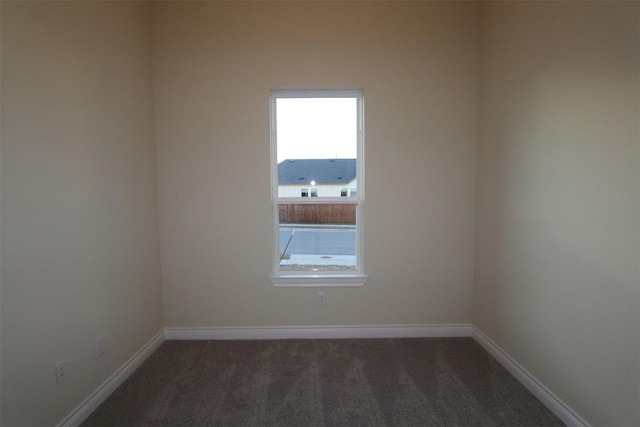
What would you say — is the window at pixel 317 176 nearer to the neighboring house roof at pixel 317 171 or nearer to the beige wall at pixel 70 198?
the neighboring house roof at pixel 317 171

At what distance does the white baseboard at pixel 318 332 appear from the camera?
8.84 ft

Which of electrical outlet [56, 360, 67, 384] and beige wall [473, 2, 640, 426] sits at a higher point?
beige wall [473, 2, 640, 426]

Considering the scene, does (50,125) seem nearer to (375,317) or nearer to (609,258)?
(375,317)

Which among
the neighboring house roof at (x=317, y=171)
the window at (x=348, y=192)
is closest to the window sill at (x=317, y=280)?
the window at (x=348, y=192)

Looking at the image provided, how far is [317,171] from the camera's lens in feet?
8.95

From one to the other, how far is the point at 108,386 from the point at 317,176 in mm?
2194

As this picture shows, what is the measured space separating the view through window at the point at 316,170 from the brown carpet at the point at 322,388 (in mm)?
773

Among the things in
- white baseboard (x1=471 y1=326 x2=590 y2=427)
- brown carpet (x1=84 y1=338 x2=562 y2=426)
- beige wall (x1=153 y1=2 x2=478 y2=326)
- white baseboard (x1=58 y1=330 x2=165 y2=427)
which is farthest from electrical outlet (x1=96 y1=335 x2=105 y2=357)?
white baseboard (x1=471 y1=326 x2=590 y2=427)

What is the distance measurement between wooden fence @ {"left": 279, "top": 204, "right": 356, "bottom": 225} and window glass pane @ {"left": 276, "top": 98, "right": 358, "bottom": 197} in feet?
0.38

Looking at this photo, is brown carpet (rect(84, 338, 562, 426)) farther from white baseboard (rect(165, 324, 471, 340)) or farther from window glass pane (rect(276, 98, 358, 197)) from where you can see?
window glass pane (rect(276, 98, 358, 197))

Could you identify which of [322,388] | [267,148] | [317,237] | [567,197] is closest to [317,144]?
[267,148]

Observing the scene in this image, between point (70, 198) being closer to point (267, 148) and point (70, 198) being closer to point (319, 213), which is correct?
point (267, 148)

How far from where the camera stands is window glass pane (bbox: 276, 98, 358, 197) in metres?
2.70

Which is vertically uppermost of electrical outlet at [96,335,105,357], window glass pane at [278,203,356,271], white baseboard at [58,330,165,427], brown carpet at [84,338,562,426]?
window glass pane at [278,203,356,271]
